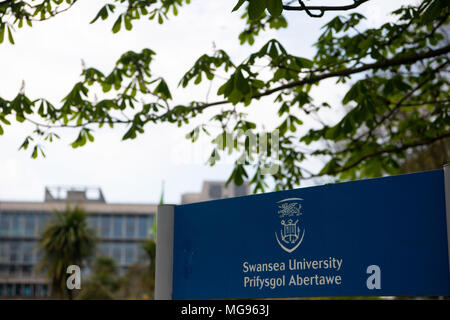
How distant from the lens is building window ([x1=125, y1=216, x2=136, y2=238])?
71250 millimetres

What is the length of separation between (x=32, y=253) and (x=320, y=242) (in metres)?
64.6

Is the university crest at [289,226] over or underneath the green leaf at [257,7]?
underneath

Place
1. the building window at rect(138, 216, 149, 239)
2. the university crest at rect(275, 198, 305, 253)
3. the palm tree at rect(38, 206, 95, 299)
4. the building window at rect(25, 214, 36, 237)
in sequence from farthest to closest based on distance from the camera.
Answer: the building window at rect(138, 216, 149, 239), the building window at rect(25, 214, 36, 237), the palm tree at rect(38, 206, 95, 299), the university crest at rect(275, 198, 305, 253)

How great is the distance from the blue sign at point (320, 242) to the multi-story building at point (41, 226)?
5773cm

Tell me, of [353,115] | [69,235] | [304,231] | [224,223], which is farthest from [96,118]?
[69,235]

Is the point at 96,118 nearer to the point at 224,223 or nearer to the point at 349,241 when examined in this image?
the point at 224,223

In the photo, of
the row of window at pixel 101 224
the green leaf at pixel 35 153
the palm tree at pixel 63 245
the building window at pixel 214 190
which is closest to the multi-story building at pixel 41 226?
the row of window at pixel 101 224

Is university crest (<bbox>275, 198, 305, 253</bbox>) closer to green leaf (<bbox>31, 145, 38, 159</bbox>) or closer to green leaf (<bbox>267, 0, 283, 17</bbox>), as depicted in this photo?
green leaf (<bbox>267, 0, 283, 17</bbox>)

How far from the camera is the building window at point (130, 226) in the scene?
234ft

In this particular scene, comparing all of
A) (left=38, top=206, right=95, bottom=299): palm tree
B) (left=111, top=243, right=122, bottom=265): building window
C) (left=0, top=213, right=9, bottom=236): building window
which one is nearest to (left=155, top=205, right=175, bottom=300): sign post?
(left=38, top=206, right=95, bottom=299): palm tree

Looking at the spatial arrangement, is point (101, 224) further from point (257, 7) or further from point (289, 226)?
point (257, 7)

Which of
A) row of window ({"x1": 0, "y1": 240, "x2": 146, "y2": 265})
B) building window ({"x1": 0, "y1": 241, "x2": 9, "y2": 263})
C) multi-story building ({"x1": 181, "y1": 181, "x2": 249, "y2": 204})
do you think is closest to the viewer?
building window ({"x1": 0, "y1": 241, "x2": 9, "y2": 263})

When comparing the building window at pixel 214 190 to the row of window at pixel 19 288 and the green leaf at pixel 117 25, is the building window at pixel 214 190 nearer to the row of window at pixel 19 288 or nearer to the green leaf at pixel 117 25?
the row of window at pixel 19 288
